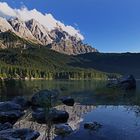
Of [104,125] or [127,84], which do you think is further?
[127,84]

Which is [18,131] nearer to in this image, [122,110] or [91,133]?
[91,133]

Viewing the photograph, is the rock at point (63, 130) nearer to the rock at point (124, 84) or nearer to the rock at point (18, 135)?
the rock at point (18, 135)

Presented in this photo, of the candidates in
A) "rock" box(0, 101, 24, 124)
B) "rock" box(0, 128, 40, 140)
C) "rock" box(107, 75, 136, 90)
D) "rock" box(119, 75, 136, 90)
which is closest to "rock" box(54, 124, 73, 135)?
"rock" box(0, 128, 40, 140)

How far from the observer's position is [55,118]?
32875 millimetres

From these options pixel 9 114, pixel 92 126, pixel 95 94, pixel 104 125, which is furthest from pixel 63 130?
pixel 95 94

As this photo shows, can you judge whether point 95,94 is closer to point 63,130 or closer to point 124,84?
point 124,84

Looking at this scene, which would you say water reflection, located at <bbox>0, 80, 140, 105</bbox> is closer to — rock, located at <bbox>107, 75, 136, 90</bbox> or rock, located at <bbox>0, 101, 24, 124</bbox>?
rock, located at <bbox>107, 75, 136, 90</bbox>

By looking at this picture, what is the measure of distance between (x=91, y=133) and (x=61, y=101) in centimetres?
2603

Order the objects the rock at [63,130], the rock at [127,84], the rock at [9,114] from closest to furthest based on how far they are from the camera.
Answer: the rock at [63,130] → the rock at [9,114] → the rock at [127,84]

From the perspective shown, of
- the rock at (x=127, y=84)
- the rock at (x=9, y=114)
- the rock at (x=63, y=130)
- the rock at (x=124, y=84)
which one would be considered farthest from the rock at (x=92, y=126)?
the rock at (x=127, y=84)

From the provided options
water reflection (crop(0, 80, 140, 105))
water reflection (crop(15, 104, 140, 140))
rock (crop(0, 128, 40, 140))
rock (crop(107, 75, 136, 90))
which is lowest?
water reflection (crop(15, 104, 140, 140))

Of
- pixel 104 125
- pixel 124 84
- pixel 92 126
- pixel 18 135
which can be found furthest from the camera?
pixel 124 84

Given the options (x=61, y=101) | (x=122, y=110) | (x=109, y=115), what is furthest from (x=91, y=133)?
(x=61, y=101)

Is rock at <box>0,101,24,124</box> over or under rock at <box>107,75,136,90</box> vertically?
under
